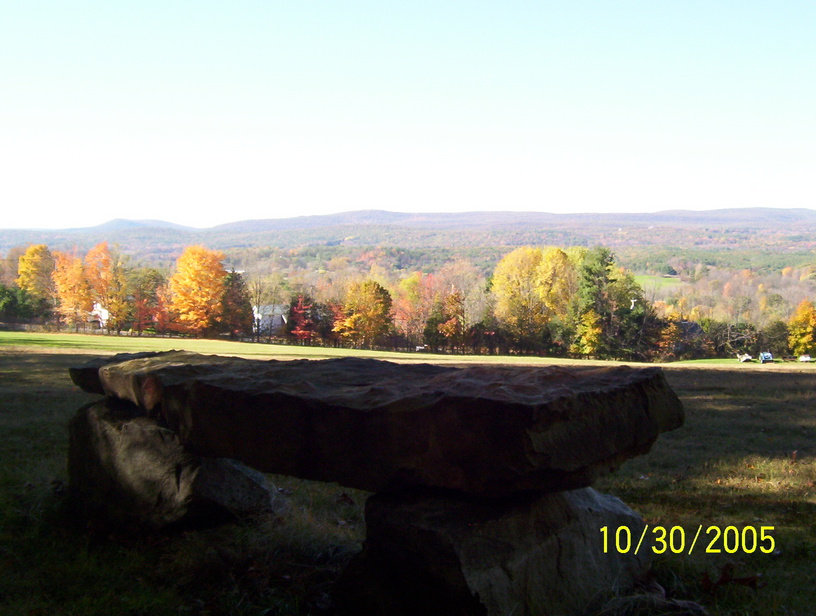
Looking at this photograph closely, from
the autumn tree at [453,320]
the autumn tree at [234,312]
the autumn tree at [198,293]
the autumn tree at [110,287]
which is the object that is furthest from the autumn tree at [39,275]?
the autumn tree at [453,320]

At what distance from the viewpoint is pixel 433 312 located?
65.6 m

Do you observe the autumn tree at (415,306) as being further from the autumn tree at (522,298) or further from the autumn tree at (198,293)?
the autumn tree at (198,293)

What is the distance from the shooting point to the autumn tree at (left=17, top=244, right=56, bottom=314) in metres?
73.2

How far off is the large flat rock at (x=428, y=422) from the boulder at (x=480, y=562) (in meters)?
0.23

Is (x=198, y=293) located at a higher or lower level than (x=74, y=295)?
higher

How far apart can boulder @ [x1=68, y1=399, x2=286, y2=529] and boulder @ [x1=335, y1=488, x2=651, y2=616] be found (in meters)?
1.97

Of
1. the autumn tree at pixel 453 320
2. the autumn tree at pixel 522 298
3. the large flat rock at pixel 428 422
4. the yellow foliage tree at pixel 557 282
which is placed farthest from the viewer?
the yellow foliage tree at pixel 557 282

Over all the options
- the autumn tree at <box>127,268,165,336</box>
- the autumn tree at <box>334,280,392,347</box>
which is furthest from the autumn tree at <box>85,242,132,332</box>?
the autumn tree at <box>334,280,392,347</box>

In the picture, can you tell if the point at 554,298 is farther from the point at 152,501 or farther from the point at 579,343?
the point at 152,501

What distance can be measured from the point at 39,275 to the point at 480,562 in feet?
273

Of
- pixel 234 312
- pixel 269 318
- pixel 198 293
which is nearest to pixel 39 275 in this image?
pixel 198 293

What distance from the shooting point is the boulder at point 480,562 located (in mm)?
4312

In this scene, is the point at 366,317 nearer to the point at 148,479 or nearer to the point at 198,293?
the point at 198,293

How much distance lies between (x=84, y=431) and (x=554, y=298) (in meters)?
65.8
